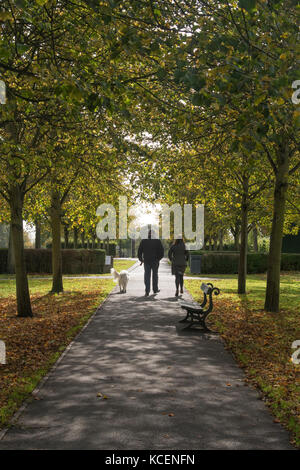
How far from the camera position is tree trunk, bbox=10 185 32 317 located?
10.5 meters

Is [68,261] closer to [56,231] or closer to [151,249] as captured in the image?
[56,231]

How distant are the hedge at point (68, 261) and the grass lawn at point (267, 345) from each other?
42.4 feet

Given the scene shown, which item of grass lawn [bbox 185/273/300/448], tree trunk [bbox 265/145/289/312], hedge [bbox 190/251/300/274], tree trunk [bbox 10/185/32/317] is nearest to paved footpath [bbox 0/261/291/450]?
grass lawn [bbox 185/273/300/448]

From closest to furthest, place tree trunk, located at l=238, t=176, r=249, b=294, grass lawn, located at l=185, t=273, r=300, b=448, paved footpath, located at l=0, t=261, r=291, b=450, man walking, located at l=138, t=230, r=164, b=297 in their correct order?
paved footpath, located at l=0, t=261, r=291, b=450
grass lawn, located at l=185, t=273, r=300, b=448
man walking, located at l=138, t=230, r=164, b=297
tree trunk, located at l=238, t=176, r=249, b=294

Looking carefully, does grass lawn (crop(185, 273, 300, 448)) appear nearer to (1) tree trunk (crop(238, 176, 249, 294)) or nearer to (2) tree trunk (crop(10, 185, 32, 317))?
(1) tree trunk (crop(238, 176, 249, 294))

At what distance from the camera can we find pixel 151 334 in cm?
830

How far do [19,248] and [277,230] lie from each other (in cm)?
630

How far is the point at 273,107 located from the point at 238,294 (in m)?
11.7

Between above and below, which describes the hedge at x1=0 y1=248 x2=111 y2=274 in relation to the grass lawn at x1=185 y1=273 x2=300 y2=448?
above

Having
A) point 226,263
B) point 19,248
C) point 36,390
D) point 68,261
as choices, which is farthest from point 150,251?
point 226,263

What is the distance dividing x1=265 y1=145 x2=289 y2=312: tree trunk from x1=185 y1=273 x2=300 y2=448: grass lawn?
463mm

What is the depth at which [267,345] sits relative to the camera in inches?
307

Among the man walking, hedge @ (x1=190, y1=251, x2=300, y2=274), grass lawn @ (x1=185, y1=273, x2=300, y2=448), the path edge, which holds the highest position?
the man walking

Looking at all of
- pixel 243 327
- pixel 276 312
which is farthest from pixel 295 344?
pixel 276 312
